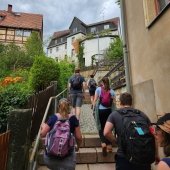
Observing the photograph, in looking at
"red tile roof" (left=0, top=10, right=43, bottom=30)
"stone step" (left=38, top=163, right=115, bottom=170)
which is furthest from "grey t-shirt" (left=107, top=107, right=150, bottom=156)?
"red tile roof" (left=0, top=10, right=43, bottom=30)

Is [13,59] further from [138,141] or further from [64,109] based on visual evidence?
[138,141]

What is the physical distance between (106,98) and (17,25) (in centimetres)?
4071

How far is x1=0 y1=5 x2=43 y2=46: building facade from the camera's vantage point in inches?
1626

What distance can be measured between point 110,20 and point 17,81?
35.2 metres

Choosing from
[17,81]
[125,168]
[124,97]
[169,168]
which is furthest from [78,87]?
[17,81]

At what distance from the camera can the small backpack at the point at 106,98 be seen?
5.18 m

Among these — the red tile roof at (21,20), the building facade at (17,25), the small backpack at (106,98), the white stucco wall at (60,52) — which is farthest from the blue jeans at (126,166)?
the white stucco wall at (60,52)

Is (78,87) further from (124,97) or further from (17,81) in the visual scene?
(17,81)

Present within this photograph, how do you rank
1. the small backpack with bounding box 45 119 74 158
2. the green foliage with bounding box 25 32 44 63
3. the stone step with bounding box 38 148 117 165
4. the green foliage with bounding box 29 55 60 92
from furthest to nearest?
the green foliage with bounding box 25 32 44 63
the green foliage with bounding box 29 55 60 92
the stone step with bounding box 38 148 117 165
the small backpack with bounding box 45 119 74 158

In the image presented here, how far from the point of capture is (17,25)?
42.8 meters

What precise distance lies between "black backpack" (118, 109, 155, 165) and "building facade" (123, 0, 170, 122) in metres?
1.74

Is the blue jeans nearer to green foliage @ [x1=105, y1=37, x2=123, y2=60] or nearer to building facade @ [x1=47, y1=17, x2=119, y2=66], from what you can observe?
green foliage @ [x1=105, y1=37, x2=123, y2=60]

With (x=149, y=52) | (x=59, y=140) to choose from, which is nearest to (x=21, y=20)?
(x=149, y=52)

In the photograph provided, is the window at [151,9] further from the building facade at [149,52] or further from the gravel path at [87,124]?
the gravel path at [87,124]
